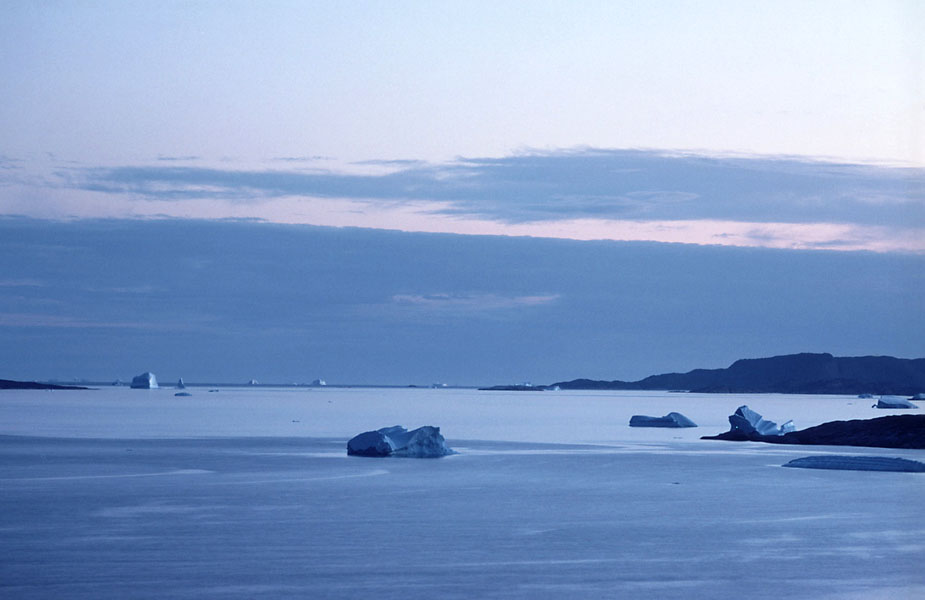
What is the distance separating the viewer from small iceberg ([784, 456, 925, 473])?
27922 mm

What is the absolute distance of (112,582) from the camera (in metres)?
11.9

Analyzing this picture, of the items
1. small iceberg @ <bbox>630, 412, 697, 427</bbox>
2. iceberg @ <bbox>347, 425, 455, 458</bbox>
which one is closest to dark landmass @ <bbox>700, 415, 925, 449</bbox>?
small iceberg @ <bbox>630, 412, 697, 427</bbox>

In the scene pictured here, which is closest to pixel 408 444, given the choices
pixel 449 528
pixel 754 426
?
pixel 449 528

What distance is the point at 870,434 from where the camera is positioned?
39.8m

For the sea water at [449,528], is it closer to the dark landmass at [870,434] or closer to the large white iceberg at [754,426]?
the dark landmass at [870,434]

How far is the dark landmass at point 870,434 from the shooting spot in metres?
38.6

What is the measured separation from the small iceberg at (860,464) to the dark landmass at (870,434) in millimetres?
10174

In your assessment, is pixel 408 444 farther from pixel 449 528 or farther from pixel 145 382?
pixel 145 382

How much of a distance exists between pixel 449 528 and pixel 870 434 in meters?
27.0

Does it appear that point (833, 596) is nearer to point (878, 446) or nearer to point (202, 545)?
point (202, 545)

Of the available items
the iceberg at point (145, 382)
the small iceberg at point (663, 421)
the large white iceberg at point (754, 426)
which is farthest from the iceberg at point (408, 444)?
the iceberg at point (145, 382)

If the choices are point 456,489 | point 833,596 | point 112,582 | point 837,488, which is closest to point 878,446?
point 837,488

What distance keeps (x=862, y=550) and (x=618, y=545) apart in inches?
115

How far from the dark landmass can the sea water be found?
29.1 ft
